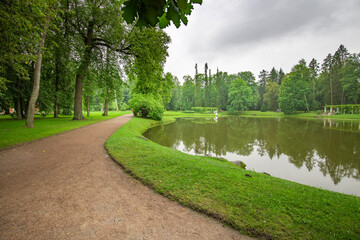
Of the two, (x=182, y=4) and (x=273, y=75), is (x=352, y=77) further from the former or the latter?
(x=182, y=4)

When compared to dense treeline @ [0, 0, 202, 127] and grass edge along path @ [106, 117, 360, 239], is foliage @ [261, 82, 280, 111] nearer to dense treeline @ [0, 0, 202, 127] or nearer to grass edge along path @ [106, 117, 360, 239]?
dense treeline @ [0, 0, 202, 127]

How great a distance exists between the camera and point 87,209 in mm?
2684

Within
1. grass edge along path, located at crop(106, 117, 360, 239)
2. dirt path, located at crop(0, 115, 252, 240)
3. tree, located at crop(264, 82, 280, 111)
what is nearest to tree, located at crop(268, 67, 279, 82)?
tree, located at crop(264, 82, 280, 111)

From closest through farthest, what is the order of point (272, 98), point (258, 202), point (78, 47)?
point (258, 202)
point (78, 47)
point (272, 98)

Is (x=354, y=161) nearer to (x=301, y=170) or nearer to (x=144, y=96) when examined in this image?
(x=301, y=170)

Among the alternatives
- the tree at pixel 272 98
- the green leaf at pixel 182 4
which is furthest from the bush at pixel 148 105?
the tree at pixel 272 98

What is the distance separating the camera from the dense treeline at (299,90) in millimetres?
37562

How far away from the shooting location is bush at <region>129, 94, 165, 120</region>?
864 inches

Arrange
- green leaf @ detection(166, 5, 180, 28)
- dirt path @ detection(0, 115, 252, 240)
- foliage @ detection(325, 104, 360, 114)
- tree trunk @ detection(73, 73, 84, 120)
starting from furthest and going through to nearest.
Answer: foliage @ detection(325, 104, 360, 114)
tree trunk @ detection(73, 73, 84, 120)
dirt path @ detection(0, 115, 252, 240)
green leaf @ detection(166, 5, 180, 28)

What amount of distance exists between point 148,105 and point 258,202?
2086 cm

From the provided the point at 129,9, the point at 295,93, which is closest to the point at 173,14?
the point at 129,9

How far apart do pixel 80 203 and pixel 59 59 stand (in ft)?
60.0

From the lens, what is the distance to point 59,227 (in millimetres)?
2258

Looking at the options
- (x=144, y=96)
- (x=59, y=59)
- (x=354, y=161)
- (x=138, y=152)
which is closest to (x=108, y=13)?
(x=59, y=59)
